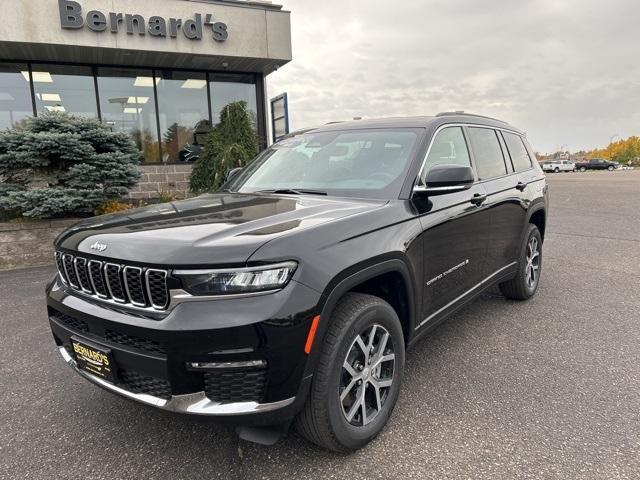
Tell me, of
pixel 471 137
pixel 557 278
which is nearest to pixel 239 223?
pixel 471 137

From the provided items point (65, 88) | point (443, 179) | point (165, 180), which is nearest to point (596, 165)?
point (165, 180)

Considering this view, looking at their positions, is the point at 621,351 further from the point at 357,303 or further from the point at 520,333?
the point at 357,303

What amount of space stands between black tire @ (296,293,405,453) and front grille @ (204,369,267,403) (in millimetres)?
278

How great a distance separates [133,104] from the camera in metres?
12.1

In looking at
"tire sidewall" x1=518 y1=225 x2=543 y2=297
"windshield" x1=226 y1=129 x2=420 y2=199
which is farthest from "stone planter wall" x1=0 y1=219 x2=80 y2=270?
"tire sidewall" x1=518 y1=225 x2=543 y2=297

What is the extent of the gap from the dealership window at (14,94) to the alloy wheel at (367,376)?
1185 cm

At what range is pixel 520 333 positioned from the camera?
4105 mm

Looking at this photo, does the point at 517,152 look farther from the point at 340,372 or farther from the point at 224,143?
the point at 224,143

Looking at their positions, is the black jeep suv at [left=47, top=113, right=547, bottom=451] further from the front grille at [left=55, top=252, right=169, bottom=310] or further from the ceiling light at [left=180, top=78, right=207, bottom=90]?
the ceiling light at [left=180, top=78, right=207, bottom=90]

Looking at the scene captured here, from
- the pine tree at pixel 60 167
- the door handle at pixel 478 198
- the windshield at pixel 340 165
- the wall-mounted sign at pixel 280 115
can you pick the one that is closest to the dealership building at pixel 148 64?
the wall-mounted sign at pixel 280 115

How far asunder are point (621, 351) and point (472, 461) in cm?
209

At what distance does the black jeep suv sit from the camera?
2.00 metres

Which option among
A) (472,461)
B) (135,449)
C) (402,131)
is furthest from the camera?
(402,131)

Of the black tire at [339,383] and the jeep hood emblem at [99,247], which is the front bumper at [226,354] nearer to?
the black tire at [339,383]
